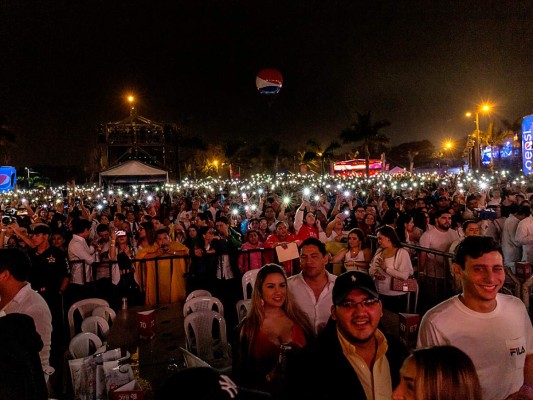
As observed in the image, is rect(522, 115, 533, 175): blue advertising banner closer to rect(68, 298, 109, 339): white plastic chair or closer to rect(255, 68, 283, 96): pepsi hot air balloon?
rect(255, 68, 283, 96): pepsi hot air balloon

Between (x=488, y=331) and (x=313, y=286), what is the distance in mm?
1792

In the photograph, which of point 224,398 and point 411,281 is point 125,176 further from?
point 224,398

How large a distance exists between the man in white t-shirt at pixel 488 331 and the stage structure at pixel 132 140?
33.5m

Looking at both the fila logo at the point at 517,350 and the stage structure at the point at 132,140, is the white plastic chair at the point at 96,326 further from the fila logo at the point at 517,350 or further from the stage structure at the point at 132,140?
the stage structure at the point at 132,140

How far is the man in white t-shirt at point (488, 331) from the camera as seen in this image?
2408mm

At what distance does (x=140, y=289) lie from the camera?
709cm

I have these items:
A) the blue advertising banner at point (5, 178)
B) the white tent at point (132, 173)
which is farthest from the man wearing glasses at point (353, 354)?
the white tent at point (132, 173)

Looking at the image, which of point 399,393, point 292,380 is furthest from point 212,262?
point 399,393

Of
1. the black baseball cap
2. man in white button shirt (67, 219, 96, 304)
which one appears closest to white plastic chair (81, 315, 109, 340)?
man in white button shirt (67, 219, 96, 304)

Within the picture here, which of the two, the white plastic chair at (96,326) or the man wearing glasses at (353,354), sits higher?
the man wearing glasses at (353,354)

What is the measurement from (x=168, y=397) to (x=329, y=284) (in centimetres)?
296

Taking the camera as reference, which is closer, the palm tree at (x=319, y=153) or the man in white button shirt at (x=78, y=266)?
the man in white button shirt at (x=78, y=266)

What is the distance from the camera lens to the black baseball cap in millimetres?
2400

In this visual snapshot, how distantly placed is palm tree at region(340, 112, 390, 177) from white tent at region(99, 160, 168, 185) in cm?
2653
